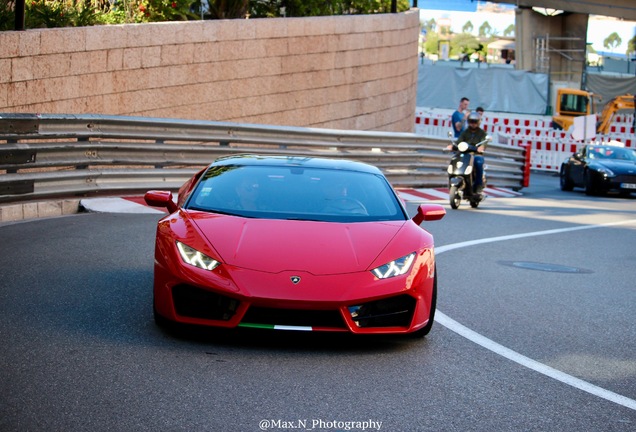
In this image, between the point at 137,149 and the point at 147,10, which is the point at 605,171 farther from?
the point at 137,149

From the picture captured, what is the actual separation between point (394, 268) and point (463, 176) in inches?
495

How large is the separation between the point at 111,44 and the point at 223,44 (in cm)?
370

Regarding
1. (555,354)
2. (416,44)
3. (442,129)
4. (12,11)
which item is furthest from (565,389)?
(442,129)

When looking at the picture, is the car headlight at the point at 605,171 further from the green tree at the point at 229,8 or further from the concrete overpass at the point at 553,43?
the concrete overpass at the point at 553,43

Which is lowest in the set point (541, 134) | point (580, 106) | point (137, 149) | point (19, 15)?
point (541, 134)

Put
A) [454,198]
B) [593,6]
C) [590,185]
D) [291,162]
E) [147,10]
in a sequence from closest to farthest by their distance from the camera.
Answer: [291,162], [454,198], [147,10], [590,185], [593,6]

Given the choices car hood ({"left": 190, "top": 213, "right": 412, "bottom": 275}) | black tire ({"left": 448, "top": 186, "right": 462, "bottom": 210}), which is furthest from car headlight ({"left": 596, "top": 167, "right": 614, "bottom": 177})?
car hood ({"left": 190, "top": 213, "right": 412, "bottom": 275})

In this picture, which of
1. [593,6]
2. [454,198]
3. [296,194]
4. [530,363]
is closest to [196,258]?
[296,194]

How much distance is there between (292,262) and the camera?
274 inches

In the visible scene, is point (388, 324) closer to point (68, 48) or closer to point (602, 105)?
point (68, 48)

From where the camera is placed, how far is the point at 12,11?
1955cm

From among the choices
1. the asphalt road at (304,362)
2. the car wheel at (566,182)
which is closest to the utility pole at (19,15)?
the asphalt road at (304,362)

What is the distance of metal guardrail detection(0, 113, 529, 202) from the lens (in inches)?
550

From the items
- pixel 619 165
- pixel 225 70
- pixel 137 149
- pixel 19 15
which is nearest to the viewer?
pixel 137 149
